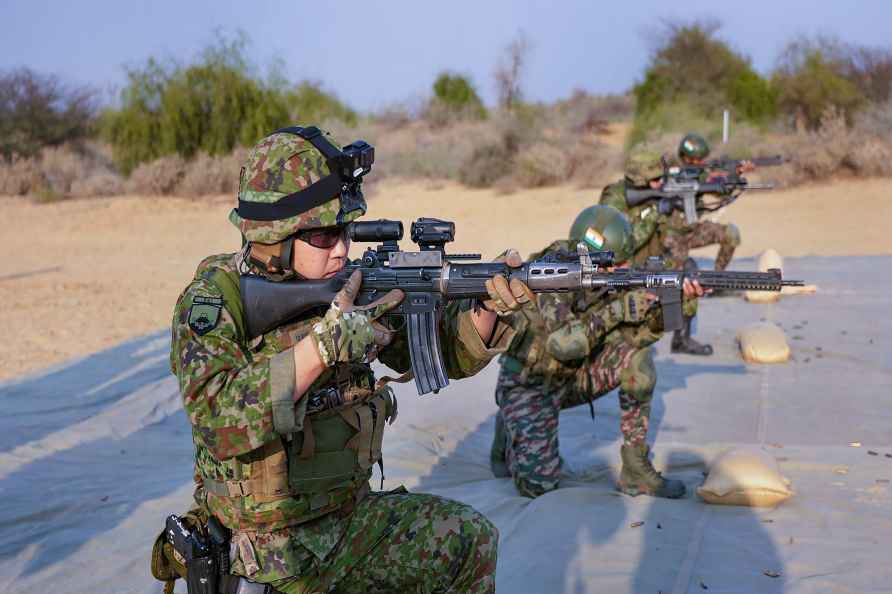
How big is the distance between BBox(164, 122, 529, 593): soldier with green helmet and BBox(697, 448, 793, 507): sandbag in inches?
87.5

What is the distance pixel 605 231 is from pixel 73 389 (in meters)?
4.46

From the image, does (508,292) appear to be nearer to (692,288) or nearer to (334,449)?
(334,449)

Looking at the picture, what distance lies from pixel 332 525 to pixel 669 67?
28569mm

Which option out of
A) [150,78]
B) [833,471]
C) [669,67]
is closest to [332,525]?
[833,471]

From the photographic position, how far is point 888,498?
4848 mm

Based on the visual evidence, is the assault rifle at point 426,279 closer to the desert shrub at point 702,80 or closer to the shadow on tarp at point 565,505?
the shadow on tarp at point 565,505

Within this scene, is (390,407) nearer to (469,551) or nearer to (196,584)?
(469,551)

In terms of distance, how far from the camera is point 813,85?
25641mm

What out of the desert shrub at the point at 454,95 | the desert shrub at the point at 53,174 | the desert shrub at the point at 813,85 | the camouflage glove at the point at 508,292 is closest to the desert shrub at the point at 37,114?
the desert shrub at the point at 53,174

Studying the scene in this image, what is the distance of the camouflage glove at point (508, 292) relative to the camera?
123 inches

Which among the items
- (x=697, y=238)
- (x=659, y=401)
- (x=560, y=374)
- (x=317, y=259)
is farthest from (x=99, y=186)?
(x=317, y=259)

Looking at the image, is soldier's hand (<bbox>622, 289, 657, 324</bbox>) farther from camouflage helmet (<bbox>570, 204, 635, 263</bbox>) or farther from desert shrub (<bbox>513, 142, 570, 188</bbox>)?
desert shrub (<bbox>513, 142, 570, 188</bbox>)

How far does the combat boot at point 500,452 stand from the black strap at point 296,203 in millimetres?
3028

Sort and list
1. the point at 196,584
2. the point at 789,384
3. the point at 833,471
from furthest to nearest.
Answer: the point at 789,384, the point at 833,471, the point at 196,584
